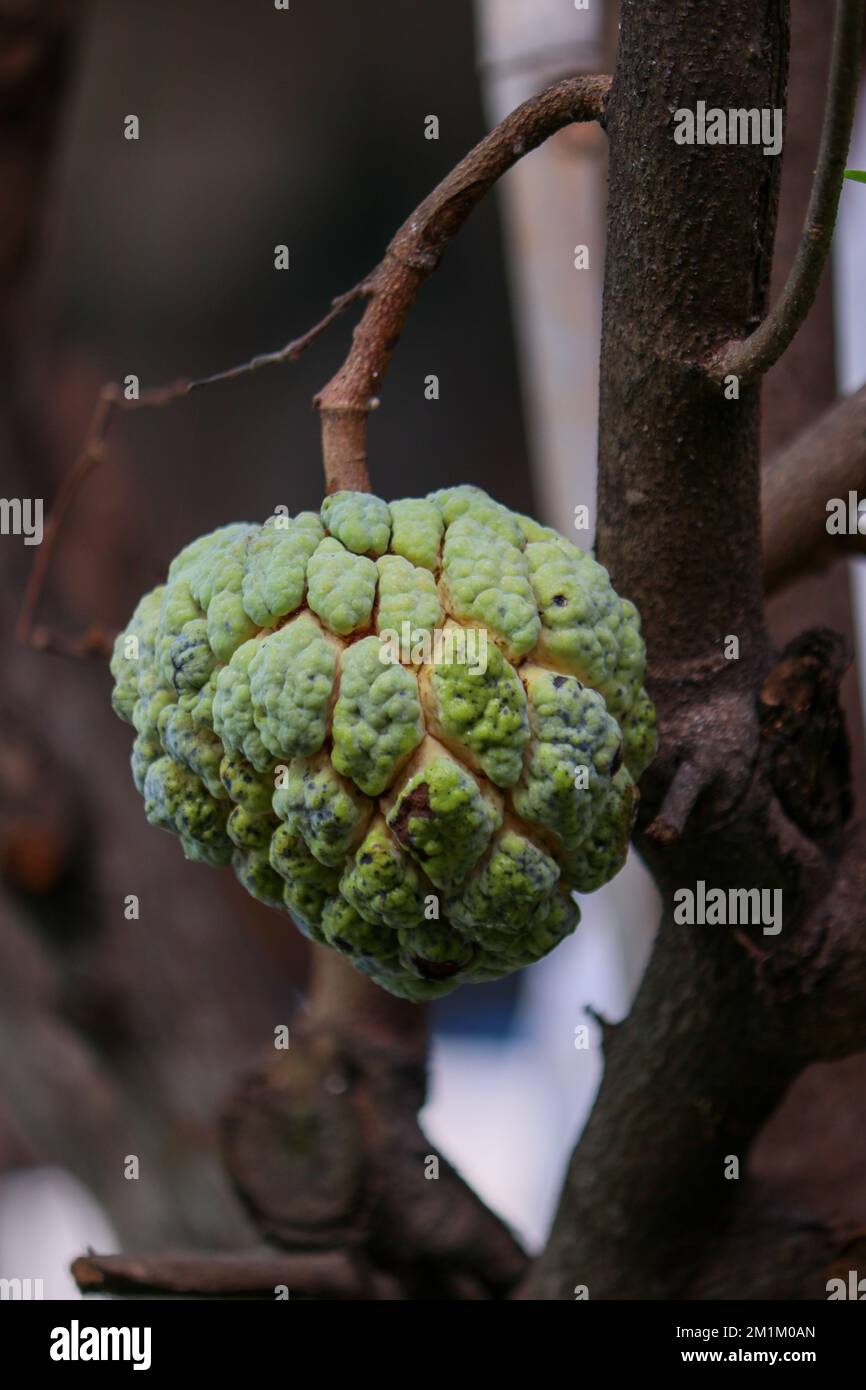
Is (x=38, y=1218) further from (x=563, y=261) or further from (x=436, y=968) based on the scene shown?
(x=436, y=968)

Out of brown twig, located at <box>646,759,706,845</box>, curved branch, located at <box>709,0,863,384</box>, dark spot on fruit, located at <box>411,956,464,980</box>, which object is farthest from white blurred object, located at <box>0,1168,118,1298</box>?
curved branch, located at <box>709,0,863,384</box>

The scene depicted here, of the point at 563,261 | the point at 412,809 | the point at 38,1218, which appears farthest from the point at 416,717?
the point at 38,1218

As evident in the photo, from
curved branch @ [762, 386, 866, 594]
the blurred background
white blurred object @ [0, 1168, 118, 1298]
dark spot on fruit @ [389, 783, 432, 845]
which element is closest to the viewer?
dark spot on fruit @ [389, 783, 432, 845]

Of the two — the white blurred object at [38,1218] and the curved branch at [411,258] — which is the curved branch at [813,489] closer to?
the curved branch at [411,258]

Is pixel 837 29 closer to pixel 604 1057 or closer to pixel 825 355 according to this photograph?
pixel 604 1057

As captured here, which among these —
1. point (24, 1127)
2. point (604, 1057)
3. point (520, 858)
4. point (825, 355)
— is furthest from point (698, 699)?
point (24, 1127)

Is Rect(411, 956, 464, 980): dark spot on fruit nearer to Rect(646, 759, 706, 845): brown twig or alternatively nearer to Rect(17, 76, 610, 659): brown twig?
Rect(646, 759, 706, 845): brown twig
